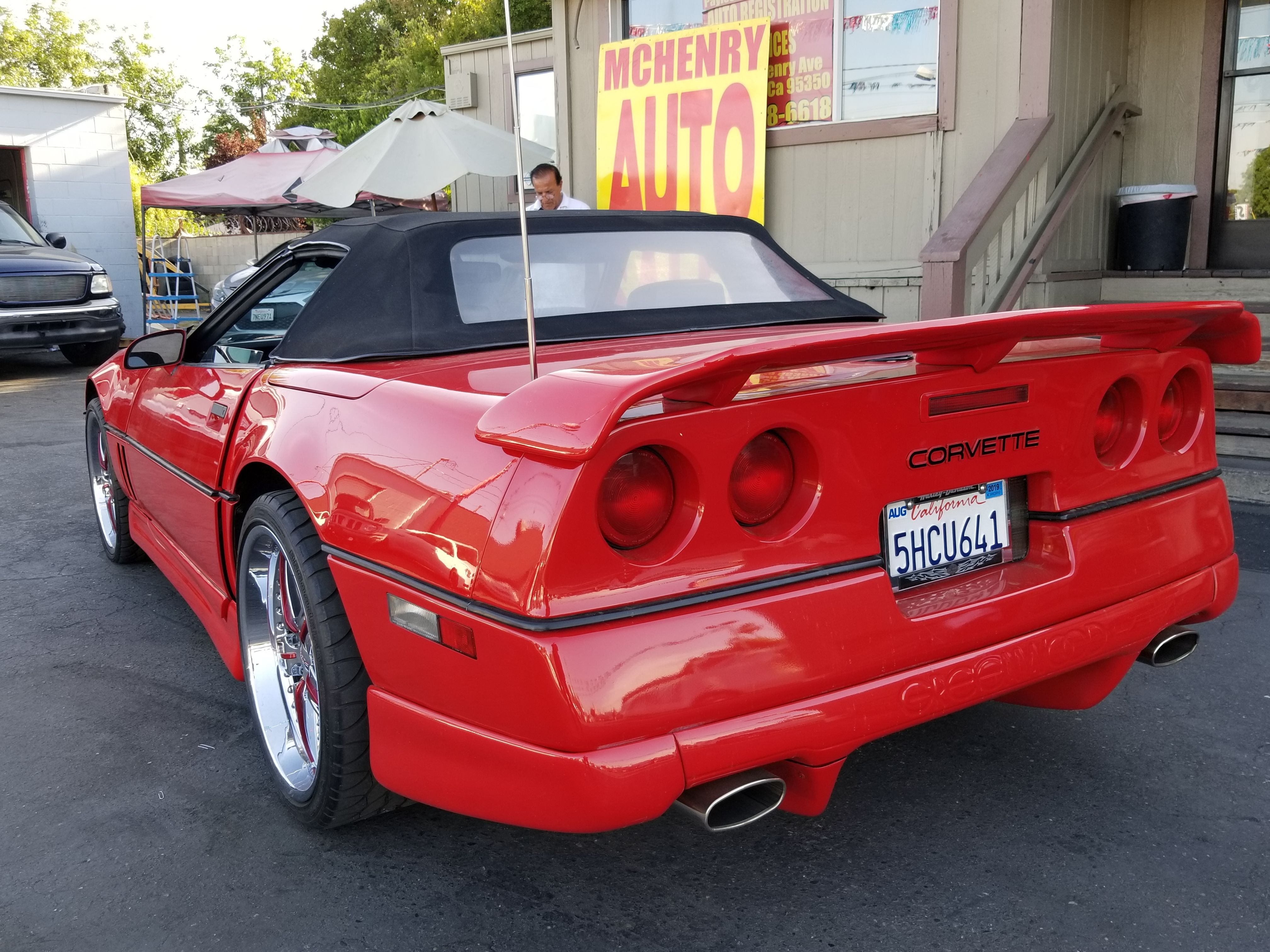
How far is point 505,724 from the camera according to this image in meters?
1.90

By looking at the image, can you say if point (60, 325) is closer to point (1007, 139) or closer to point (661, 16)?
point (661, 16)

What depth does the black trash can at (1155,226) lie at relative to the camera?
7.71 m

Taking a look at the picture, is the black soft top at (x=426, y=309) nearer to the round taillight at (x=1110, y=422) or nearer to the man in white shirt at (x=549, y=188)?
the round taillight at (x=1110, y=422)

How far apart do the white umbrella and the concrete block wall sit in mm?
8316

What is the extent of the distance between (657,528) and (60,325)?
12.3m

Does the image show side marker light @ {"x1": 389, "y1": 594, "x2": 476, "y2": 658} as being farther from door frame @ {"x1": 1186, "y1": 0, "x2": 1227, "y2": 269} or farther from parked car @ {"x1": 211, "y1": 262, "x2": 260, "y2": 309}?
parked car @ {"x1": 211, "y1": 262, "x2": 260, "y2": 309}

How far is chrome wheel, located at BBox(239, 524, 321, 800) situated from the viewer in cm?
263

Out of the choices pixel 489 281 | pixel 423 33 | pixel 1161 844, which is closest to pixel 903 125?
pixel 489 281

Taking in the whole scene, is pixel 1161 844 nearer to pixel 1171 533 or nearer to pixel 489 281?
pixel 1171 533

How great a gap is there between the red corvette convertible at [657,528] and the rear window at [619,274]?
1 cm

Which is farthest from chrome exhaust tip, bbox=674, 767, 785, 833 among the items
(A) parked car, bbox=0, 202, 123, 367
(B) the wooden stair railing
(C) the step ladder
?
(C) the step ladder

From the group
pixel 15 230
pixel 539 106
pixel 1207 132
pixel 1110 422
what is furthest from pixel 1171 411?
pixel 15 230

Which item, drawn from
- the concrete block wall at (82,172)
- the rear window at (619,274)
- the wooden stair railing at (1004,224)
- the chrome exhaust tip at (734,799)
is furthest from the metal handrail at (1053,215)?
the concrete block wall at (82,172)

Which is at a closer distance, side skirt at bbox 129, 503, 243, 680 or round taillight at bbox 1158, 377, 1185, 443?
round taillight at bbox 1158, 377, 1185, 443
